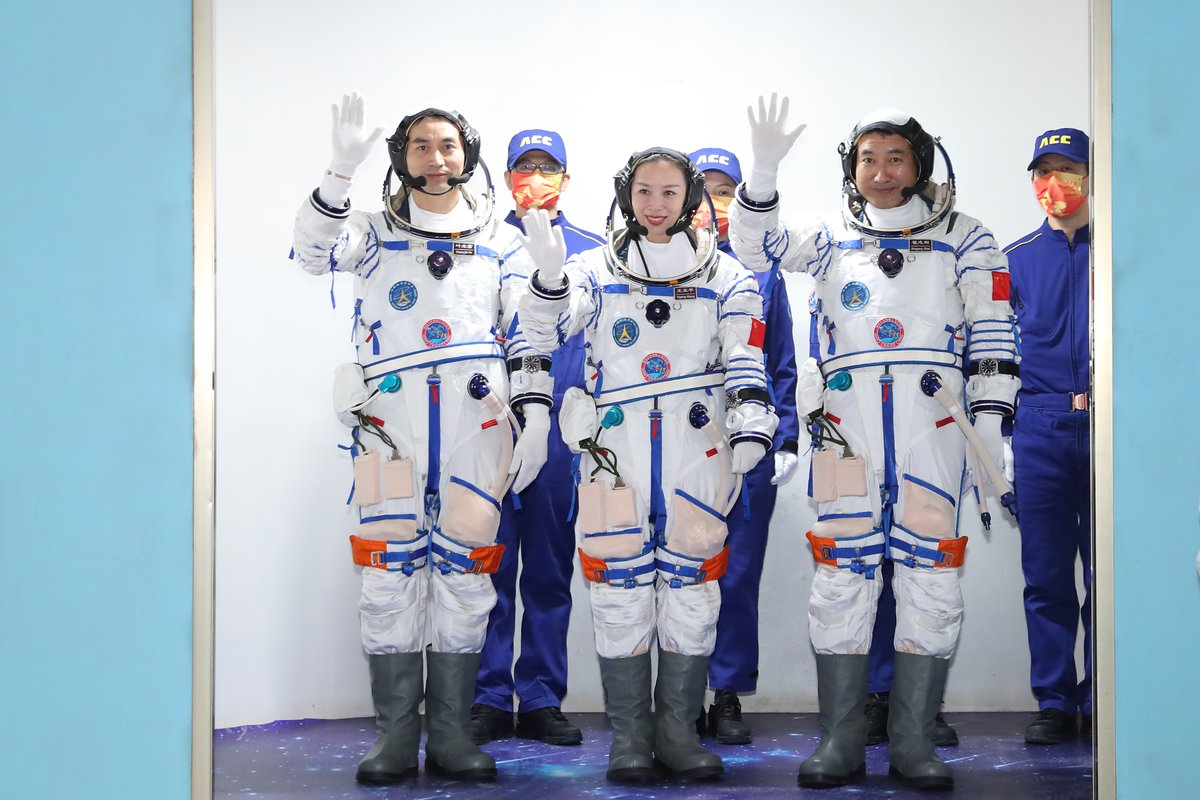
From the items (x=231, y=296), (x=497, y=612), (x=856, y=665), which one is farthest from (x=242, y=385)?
(x=856, y=665)

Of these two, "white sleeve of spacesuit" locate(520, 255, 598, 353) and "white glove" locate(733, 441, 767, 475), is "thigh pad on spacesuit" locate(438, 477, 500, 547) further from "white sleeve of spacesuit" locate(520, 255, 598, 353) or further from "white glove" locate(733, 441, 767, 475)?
"white glove" locate(733, 441, 767, 475)

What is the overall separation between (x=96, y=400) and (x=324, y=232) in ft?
2.04

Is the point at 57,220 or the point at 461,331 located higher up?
the point at 57,220

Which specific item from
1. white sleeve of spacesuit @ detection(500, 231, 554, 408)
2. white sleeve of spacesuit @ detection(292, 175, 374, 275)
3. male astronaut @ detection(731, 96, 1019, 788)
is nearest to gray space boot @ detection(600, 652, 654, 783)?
male astronaut @ detection(731, 96, 1019, 788)

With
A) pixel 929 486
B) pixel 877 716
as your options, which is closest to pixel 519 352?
pixel 929 486

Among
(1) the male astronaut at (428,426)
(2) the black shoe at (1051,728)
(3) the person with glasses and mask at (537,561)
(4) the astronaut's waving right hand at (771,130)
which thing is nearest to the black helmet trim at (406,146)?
(1) the male astronaut at (428,426)

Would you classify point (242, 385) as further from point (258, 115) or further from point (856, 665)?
point (856, 665)

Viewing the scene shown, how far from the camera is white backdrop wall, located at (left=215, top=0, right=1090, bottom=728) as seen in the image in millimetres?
2674

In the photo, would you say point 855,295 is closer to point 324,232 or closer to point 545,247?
point 545,247

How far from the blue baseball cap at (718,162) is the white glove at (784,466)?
0.69m

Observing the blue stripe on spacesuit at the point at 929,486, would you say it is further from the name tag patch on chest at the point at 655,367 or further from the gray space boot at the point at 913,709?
the name tag patch on chest at the point at 655,367

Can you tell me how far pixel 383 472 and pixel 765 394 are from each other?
0.90 metres

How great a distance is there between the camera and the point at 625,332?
2877 mm

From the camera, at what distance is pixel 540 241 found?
2707 mm
